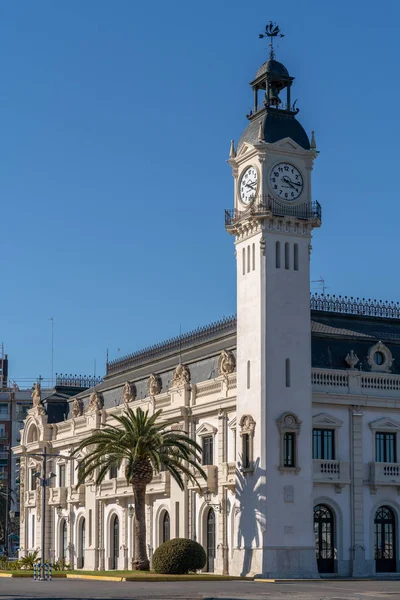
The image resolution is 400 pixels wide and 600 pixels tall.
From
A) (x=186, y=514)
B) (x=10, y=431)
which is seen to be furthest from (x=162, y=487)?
(x=10, y=431)

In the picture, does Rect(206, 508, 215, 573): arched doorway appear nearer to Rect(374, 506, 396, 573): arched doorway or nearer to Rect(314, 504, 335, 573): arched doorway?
Rect(314, 504, 335, 573): arched doorway

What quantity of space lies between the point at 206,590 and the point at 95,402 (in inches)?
1452

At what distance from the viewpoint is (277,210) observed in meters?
60.3

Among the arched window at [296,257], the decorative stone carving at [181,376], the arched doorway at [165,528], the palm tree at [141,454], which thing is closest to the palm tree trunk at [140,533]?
the palm tree at [141,454]

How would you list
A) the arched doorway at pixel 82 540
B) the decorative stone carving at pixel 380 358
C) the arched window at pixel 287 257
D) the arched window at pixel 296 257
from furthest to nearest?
the arched doorway at pixel 82 540, the decorative stone carving at pixel 380 358, the arched window at pixel 296 257, the arched window at pixel 287 257

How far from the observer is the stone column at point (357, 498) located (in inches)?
2313

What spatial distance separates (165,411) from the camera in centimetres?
6900

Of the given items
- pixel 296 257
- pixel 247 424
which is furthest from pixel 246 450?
pixel 296 257

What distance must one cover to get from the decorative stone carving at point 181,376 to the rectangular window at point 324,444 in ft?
35.5

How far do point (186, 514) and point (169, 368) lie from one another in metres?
10.6

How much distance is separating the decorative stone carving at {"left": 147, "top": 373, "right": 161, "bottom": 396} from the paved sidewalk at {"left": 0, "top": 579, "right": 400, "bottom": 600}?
1967 cm

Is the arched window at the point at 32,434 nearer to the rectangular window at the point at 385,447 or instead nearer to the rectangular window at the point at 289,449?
the rectangular window at the point at 289,449

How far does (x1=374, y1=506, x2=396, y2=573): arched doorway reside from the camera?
5981 cm

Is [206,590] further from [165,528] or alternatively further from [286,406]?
[165,528]
